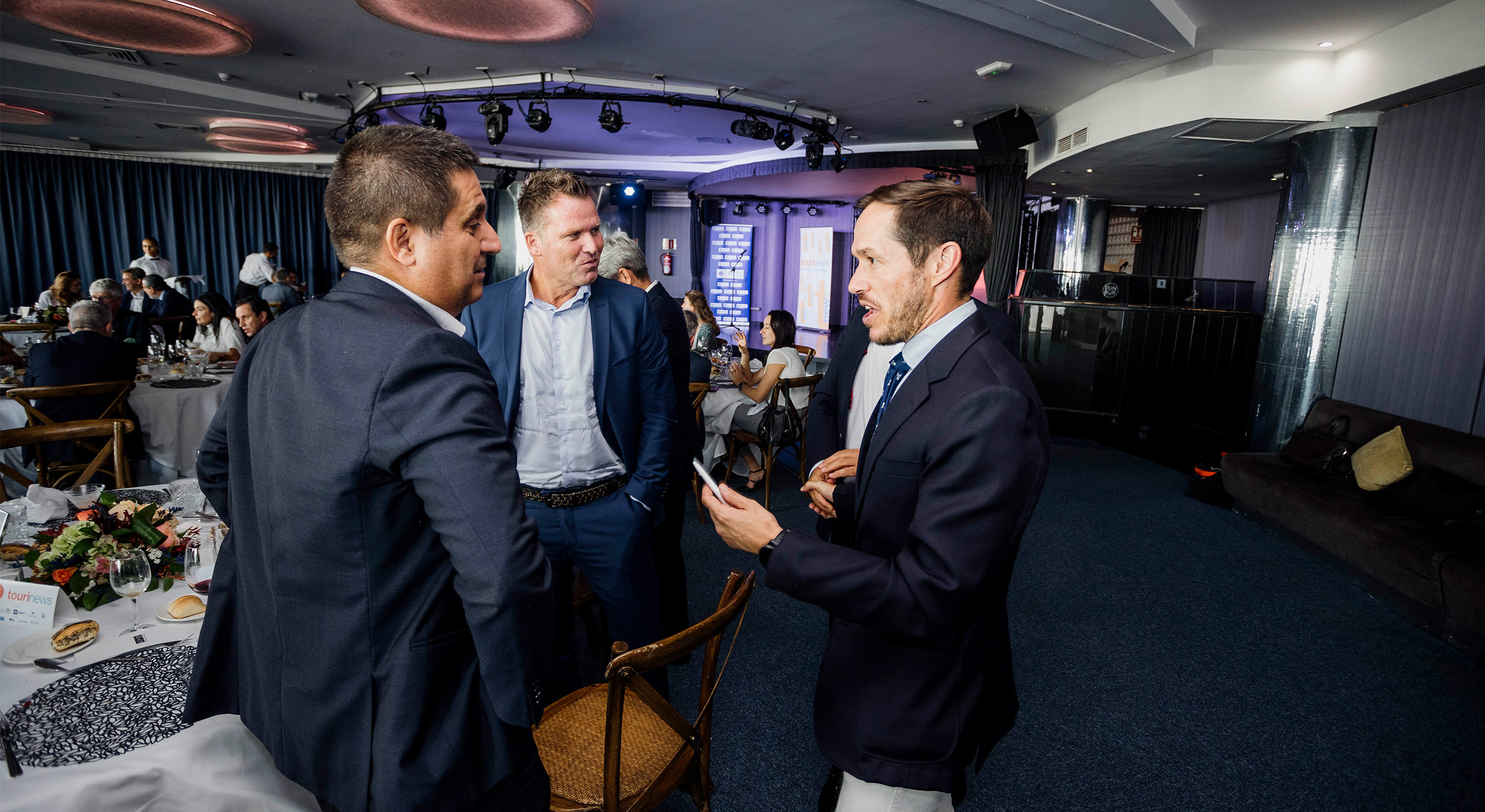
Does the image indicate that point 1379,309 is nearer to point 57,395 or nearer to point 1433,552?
point 1433,552

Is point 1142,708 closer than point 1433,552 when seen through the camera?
Yes

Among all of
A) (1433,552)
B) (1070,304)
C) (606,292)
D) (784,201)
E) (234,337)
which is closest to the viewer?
(606,292)

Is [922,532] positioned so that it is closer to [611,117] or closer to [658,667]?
Answer: [658,667]

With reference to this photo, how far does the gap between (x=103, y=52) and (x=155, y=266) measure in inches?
199

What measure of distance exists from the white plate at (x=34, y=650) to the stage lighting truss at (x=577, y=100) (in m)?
6.57

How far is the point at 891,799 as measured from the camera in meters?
1.33

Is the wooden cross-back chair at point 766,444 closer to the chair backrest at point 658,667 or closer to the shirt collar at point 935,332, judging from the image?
the chair backrest at point 658,667

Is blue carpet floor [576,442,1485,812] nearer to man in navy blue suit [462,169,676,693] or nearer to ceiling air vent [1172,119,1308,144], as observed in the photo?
man in navy blue suit [462,169,676,693]

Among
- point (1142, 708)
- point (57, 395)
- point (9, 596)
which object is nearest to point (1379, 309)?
point (1142, 708)

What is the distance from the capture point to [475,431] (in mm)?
875

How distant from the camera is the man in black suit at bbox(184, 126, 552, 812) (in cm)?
87

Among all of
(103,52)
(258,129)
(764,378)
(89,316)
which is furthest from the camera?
(258,129)

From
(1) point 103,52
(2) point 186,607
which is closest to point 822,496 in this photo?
(2) point 186,607

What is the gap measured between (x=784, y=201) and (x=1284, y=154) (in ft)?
31.2
